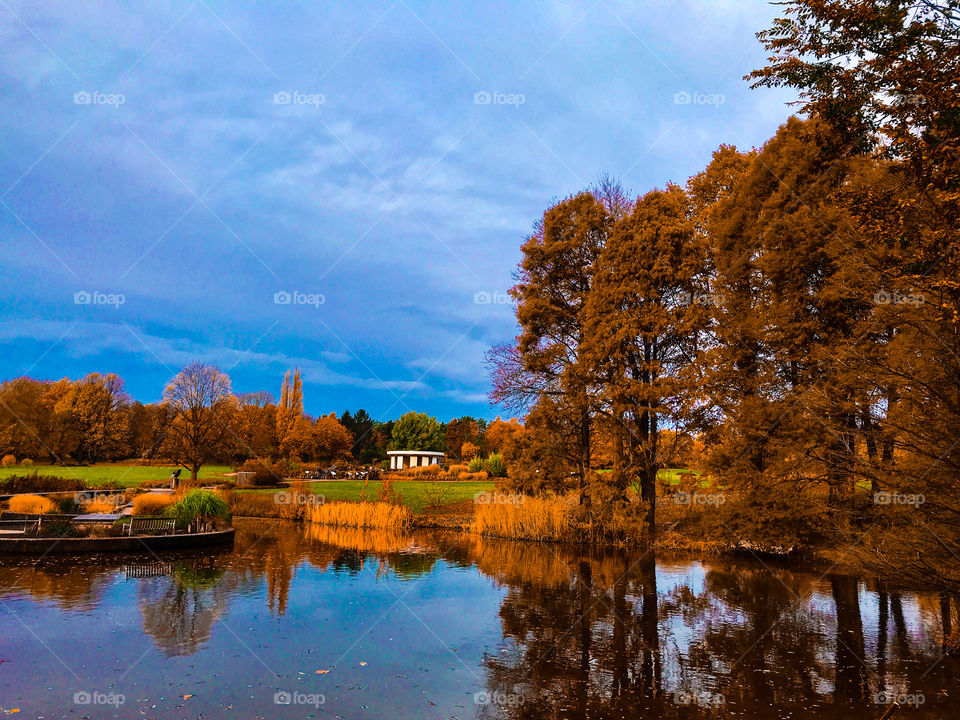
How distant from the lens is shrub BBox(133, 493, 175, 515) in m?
25.1

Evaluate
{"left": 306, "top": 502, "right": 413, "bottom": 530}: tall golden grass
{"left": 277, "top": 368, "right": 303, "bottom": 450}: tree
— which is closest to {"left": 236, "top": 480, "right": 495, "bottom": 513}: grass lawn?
{"left": 306, "top": 502, "right": 413, "bottom": 530}: tall golden grass

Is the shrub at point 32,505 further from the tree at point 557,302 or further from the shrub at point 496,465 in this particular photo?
the shrub at point 496,465

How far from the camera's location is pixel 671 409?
23797 mm

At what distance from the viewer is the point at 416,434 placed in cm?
9719

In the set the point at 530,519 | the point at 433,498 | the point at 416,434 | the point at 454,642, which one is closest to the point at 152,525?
the point at 530,519

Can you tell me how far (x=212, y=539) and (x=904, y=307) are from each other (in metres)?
23.2

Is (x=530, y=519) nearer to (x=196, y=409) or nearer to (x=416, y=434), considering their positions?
(x=196, y=409)

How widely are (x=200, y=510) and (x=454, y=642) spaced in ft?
52.4

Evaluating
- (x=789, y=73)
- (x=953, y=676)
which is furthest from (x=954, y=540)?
(x=789, y=73)

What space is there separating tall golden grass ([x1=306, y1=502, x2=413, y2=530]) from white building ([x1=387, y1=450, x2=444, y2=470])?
54193 mm

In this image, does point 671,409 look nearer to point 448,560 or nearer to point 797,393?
point 797,393

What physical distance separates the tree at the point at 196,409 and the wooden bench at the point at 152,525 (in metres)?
23.1

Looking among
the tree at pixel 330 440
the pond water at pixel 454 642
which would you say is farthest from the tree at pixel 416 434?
the pond water at pixel 454 642

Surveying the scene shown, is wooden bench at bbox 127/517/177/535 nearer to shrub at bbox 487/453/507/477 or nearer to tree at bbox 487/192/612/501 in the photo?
tree at bbox 487/192/612/501
